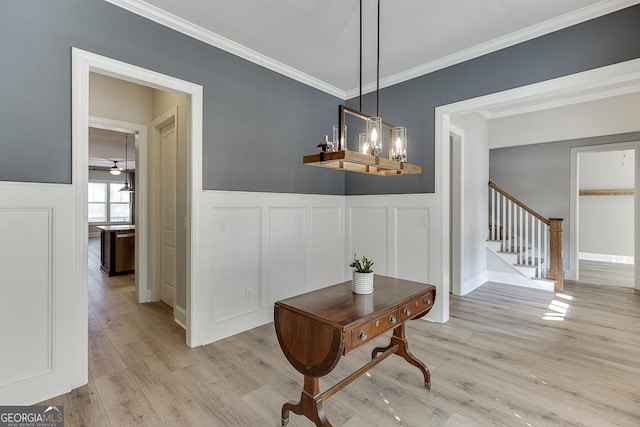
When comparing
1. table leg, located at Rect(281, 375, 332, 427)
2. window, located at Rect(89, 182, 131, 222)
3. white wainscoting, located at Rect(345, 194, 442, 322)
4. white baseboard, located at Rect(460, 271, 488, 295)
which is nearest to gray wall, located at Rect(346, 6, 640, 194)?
white wainscoting, located at Rect(345, 194, 442, 322)

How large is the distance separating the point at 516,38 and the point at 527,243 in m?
3.37

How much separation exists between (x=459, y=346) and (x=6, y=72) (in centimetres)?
392

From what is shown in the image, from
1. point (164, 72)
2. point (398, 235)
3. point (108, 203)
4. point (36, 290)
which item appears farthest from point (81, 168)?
point (108, 203)

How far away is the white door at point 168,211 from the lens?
3.70 m

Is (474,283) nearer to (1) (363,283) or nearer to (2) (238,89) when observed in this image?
(1) (363,283)

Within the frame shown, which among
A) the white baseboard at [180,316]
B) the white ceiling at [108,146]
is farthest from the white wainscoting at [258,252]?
the white ceiling at [108,146]

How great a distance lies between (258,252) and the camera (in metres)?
3.20

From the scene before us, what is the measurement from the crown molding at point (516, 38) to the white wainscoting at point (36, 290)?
136 inches

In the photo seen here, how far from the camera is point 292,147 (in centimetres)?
357

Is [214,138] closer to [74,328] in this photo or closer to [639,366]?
[74,328]

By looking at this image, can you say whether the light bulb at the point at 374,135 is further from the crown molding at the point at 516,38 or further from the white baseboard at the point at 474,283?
the white baseboard at the point at 474,283

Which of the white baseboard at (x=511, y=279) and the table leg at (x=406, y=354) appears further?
the white baseboard at (x=511, y=279)

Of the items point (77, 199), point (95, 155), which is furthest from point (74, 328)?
point (95, 155)

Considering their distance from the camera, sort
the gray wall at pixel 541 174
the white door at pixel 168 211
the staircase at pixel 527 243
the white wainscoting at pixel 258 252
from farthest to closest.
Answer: the gray wall at pixel 541 174 < the staircase at pixel 527 243 < the white door at pixel 168 211 < the white wainscoting at pixel 258 252
